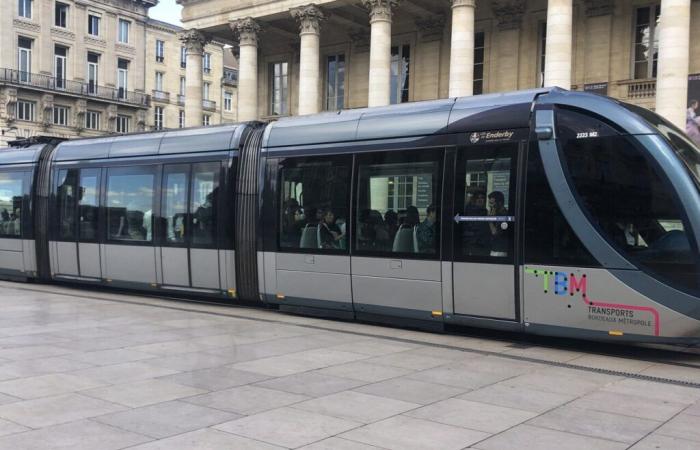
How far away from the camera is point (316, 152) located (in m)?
Result: 11.3

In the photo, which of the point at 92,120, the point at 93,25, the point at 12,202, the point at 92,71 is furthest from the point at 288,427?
the point at 93,25

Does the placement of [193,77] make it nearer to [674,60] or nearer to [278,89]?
[278,89]

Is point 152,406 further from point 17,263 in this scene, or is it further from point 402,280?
point 17,263

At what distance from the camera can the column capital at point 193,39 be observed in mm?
39469

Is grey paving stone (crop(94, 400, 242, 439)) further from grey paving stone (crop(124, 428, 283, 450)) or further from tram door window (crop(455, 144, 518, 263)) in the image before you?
tram door window (crop(455, 144, 518, 263))

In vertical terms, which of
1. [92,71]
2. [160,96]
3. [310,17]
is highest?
[92,71]

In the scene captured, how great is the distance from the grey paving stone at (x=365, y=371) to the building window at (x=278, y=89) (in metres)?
33.8

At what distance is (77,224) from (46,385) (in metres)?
9.50

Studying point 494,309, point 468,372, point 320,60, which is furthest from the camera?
point 320,60

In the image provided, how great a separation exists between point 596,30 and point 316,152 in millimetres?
21756

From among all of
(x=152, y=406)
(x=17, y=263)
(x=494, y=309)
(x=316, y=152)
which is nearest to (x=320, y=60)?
(x=17, y=263)

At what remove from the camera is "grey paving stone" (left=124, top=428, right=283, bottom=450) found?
15.8 ft

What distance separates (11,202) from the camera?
55.9 feet

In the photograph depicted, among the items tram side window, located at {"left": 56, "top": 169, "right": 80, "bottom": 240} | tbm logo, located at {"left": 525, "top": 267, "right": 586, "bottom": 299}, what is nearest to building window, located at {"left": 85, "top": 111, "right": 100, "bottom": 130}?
tram side window, located at {"left": 56, "top": 169, "right": 80, "bottom": 240}
